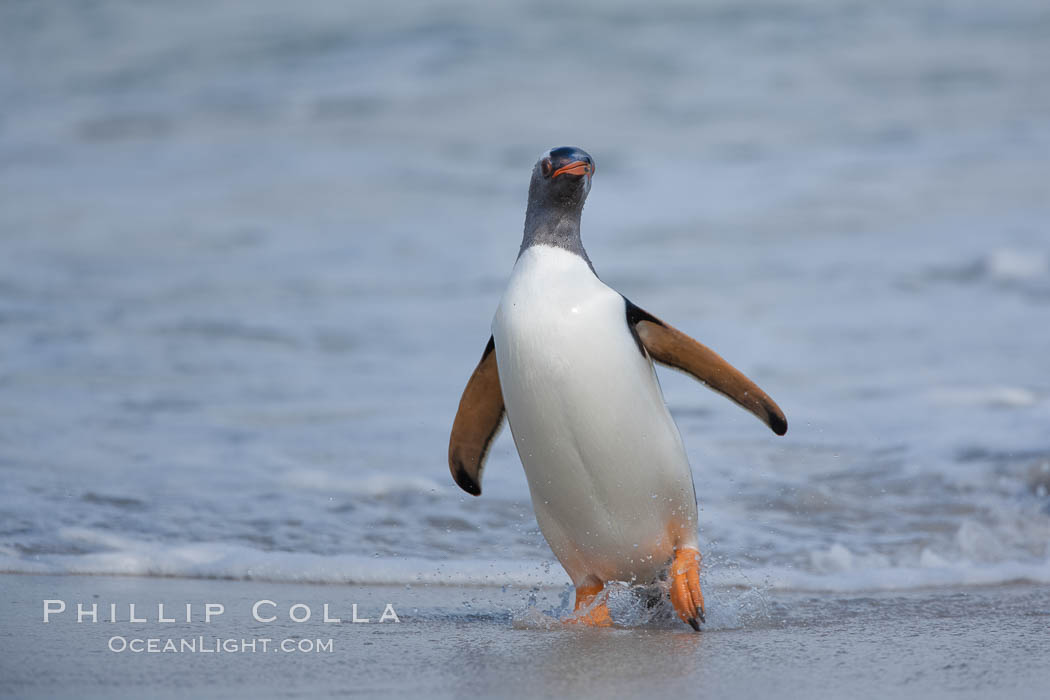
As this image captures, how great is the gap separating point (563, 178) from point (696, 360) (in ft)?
1.92

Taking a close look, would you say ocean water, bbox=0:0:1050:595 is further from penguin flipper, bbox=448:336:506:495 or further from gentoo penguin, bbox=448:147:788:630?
gentoo penguin, bbox=448:147:788:630

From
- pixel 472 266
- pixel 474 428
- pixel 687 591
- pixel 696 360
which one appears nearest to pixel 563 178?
pixel 696 360

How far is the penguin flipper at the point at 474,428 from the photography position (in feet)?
11.2

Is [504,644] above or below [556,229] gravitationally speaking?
below

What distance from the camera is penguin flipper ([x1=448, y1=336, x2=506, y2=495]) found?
3408 millimetres

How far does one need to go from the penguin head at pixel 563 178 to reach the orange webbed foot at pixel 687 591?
97 centimetres

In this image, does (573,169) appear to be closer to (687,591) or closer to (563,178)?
(563,178)

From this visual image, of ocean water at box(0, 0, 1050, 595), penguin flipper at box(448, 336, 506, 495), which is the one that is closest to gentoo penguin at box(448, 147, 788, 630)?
penguin flipper at box(448, 336, 506, 495)

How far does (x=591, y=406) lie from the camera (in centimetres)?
305

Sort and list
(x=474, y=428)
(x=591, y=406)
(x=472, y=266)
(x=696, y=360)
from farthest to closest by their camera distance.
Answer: (x=472, y=266) < (x=474, y=428) < (x=696, y=360) < (x=591, y=406)

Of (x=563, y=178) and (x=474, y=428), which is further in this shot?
(x=474, y=428)

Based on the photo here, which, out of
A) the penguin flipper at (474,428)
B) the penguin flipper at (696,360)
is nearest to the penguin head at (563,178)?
the penguin flipper at (696,360)

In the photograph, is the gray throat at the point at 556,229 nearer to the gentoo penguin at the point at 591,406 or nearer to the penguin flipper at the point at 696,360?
the gentoo penguin at the point at 591,406

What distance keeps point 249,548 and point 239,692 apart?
6.09 ft
